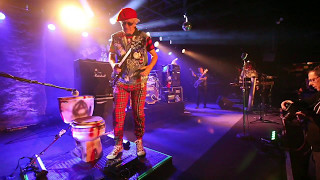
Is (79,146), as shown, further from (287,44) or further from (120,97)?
(287,44)

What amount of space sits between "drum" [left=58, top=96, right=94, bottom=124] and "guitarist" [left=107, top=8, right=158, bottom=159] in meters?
0.76

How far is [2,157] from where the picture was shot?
2957mm

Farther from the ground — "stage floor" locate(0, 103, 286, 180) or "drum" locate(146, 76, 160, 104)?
"drum" locate(146, 76, 160, 104)

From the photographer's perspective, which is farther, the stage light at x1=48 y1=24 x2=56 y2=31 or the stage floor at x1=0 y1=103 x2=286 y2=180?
the stage light at x1=48 y1=24 x2=56 y2=31

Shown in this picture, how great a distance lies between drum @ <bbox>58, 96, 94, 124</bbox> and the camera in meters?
2.51

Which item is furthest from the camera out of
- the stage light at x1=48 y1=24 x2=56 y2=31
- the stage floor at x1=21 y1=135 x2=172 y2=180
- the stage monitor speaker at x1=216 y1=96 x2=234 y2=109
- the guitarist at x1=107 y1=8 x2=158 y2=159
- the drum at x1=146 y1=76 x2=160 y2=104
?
the stage monitor speaker at x1=216 y1=96 x2=234 y2=109

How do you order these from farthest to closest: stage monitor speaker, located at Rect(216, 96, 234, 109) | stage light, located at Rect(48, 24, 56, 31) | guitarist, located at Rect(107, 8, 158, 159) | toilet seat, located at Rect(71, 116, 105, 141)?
1. stage monitor speaker, located at Rect(216, 96, 234, 109)
2. stage light, located at Rect(48, 24, 56, 31)
3. guitarist, located at Rect(107, 8, 158, 159)
4. toilet seat, located at Rect(71, 116, 105, 141)

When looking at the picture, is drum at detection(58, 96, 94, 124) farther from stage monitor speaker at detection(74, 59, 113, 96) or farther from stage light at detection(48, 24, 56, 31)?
stage light at detection(48, 24, 56, 31)

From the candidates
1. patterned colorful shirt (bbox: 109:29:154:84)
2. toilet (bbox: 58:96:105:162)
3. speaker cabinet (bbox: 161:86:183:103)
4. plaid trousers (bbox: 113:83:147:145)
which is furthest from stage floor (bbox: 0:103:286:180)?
speaker cabinet (bbox: 161:86:183:103)

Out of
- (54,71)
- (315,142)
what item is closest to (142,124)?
(315,142)

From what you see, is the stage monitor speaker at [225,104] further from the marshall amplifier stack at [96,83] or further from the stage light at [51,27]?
the stage light at [51,27]

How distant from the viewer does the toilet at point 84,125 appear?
7.30 feet

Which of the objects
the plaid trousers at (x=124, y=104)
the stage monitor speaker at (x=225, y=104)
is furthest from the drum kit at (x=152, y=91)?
the plaid trousers at (x=124, y=104)

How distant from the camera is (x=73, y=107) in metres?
2.62
